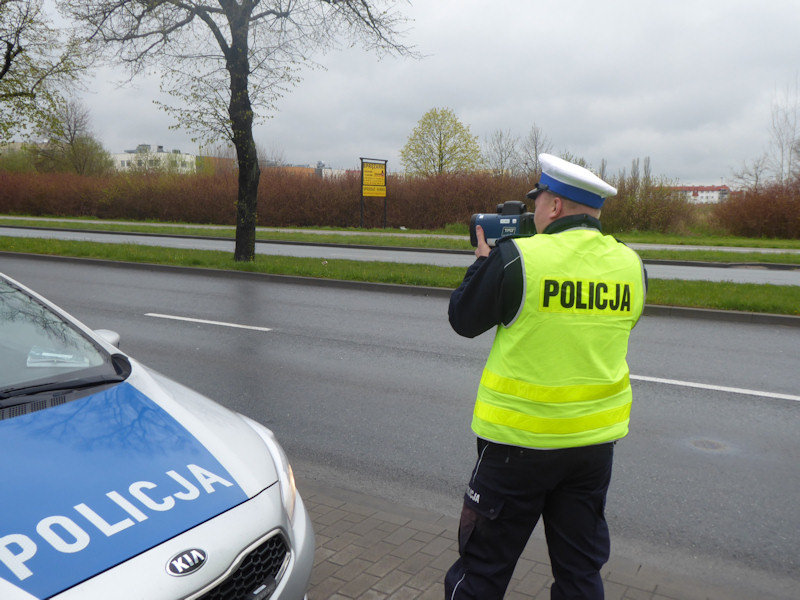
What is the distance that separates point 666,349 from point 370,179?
23.9m

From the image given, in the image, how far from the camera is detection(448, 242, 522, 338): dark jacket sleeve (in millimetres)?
2301

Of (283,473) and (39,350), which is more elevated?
(39,350)

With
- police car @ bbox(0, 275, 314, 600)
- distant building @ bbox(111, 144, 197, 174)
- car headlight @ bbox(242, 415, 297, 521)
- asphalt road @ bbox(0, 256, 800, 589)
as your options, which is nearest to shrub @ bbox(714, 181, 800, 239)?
asphalt road @ bbox(0, 256, 800, 589)

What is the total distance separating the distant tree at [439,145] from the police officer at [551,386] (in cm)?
4190

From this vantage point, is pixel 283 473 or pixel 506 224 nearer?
pixel 506 224

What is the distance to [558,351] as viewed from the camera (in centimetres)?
233

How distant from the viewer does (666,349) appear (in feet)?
27.2

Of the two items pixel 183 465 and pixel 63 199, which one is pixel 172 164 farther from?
pixel 183 465

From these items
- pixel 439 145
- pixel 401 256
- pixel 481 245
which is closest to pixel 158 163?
pixel 439 145

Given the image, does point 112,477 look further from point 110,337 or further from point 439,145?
point 439,145

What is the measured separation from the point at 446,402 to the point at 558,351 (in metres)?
3.83

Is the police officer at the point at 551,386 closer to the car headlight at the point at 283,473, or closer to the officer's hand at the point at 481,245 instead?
the officer's hand at the point at 481,245

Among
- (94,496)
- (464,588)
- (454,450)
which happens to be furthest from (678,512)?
(94,496)

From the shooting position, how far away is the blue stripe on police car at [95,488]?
6.32ft
